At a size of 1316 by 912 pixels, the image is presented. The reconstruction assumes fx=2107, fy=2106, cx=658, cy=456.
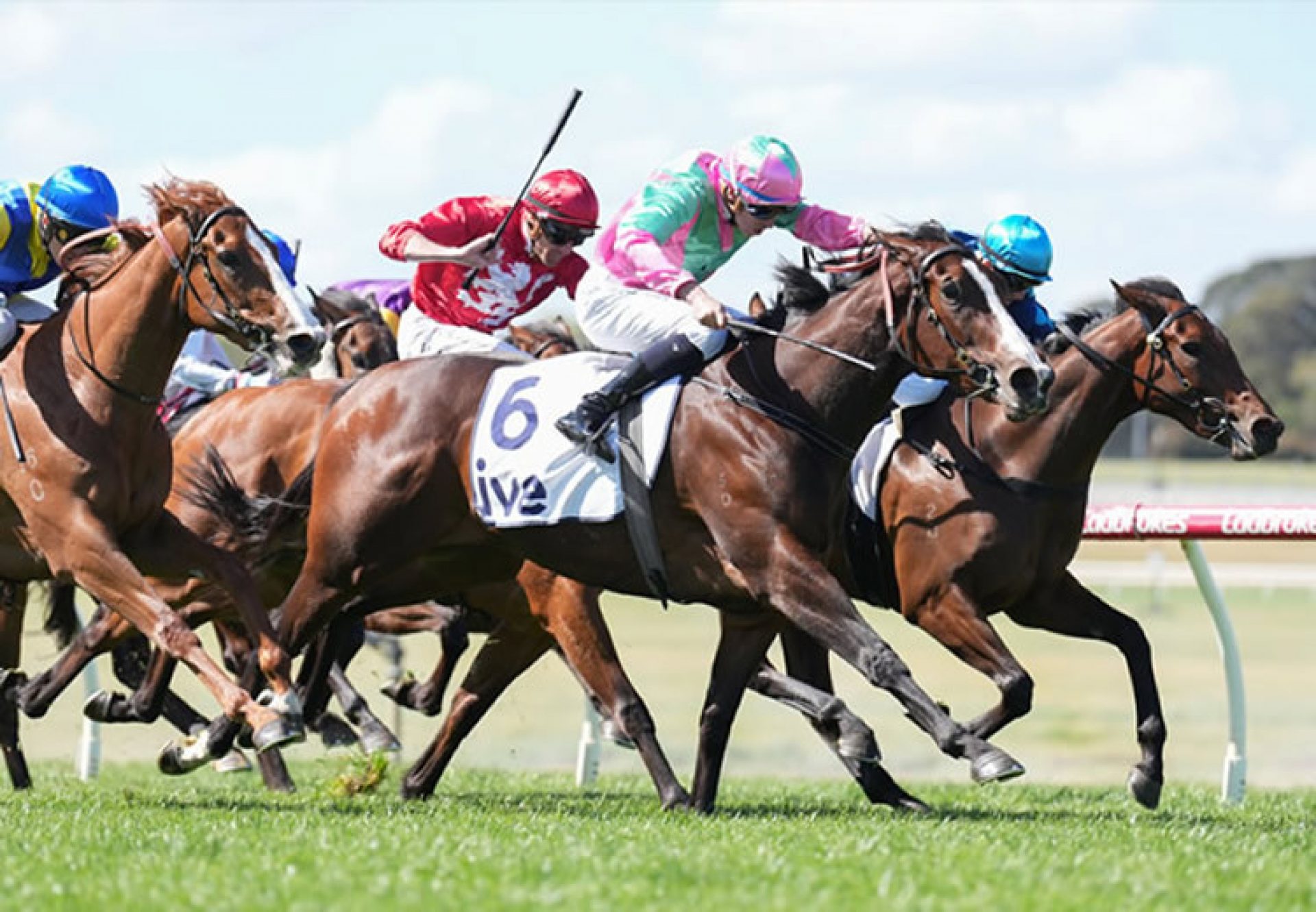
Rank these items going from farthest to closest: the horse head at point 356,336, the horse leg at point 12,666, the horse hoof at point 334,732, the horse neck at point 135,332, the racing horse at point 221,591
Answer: the horse head at point 356,336 < the horse hoof at point 334,732 < the horse leg at point 12,666 < the racing horse at point 221,591 < the horse neck at point 135,332

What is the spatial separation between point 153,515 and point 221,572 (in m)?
0.28

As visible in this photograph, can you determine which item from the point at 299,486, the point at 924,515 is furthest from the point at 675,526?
the point at 299,486

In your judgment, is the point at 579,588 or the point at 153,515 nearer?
the point at 153,515

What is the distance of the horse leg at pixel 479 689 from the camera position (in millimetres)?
7684

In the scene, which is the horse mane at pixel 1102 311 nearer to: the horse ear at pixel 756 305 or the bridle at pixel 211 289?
the horse ear at pixel 756 305

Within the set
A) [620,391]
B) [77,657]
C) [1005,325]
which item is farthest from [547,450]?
[77,657]

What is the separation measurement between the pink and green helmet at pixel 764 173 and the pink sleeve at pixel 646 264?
0.31 metres

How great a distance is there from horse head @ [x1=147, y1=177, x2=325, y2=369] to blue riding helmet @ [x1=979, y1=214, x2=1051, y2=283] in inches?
106

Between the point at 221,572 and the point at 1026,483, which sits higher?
the point at 1026,483

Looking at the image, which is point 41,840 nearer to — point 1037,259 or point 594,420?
point 594,420

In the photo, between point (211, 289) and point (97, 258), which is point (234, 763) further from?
point (211, 289)

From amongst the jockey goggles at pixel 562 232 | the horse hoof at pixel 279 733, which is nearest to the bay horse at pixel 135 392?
the horse hoof at pixel 279 733

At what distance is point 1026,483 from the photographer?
296 inches

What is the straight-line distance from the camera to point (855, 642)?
6.20 m
